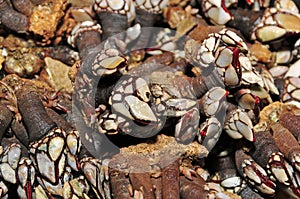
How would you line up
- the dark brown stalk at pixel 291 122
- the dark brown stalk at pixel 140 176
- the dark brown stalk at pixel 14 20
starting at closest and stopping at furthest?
the dark brown stalk at pixel 140 176 < the dark brown stalk at pixel 291 122 < the dark brown stalk at pixel 14 20

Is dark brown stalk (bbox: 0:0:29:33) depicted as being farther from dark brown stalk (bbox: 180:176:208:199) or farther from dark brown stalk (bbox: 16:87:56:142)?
dark brown stalk (bbox: 180:176:208:199)

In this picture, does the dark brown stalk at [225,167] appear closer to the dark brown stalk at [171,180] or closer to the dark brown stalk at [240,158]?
the dark brown stalk at [240,158]

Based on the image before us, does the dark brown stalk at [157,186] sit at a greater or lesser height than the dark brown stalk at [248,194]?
greater

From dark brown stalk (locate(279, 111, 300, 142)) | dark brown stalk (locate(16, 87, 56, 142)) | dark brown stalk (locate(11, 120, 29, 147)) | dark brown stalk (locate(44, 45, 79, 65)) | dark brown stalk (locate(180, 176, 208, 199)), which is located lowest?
dark brown stalk (locate(180, 176, 208, 199))

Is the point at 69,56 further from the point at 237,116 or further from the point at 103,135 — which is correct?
the point at 237,116

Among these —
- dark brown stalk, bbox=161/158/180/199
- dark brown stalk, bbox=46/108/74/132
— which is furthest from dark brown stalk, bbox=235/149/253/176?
dark brown stalk, bbox=46/108/74/132

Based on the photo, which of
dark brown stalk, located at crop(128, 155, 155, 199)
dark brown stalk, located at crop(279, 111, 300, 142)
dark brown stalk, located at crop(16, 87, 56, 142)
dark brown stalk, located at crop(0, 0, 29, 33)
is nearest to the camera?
dark brown stalk, located at crop(128, 155, 155, 199)

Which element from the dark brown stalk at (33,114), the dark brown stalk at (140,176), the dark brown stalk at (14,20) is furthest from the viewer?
the dark brown stalk at (14,20)

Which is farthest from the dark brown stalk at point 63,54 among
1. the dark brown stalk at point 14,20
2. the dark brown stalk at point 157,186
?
the dark brown stalk at point 157,186
